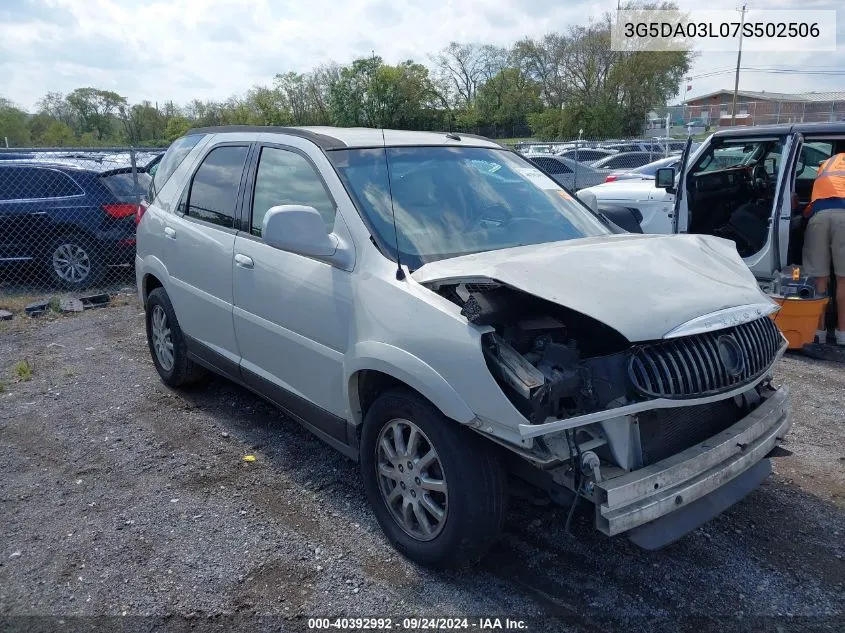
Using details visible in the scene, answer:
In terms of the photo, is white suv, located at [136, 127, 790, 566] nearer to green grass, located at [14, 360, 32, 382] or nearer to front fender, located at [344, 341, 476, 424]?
front fender, located at [344, 341, 476, 424]

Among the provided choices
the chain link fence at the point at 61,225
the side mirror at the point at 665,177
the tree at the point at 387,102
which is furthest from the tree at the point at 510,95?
the side mirror at the point at 665,177

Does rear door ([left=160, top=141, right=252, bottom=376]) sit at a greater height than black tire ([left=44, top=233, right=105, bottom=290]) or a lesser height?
greater

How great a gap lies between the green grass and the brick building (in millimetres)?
14823

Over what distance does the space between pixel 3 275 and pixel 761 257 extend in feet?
31.7

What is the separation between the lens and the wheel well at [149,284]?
207 inches

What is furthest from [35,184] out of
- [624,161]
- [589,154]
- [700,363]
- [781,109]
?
[781,109]

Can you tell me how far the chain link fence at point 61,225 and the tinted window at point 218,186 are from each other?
5.16 m

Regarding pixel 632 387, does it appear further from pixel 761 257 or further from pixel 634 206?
pixel 634 206

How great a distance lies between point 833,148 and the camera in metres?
7.08

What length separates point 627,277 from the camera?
2725 millimetres

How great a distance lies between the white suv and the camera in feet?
8.35

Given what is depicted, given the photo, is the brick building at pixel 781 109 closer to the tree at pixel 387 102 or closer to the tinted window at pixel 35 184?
the tree at pixel 387 102

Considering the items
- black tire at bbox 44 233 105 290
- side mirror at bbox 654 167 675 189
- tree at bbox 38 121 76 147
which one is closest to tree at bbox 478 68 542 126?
tree at bbox 38 121 76 147

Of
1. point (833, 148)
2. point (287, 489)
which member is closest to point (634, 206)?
point (833, 148)
